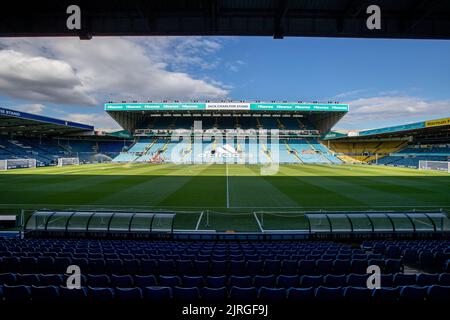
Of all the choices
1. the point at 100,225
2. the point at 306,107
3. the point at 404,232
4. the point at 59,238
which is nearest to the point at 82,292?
the point at 100,225

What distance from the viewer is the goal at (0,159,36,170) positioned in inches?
1855

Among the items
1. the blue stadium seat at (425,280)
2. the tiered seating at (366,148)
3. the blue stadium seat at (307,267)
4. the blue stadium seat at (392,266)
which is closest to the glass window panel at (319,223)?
the blue stadium seat at (392,266)

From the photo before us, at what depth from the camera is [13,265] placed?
20.6ft

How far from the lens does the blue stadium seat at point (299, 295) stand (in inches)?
164

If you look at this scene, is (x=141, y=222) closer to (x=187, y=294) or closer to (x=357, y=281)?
(x=187, y=294)

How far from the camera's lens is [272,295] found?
4242mm

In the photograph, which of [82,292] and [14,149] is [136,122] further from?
[82,292]

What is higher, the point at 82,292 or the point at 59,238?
the point at 82,292

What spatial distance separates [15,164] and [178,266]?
60432 mm

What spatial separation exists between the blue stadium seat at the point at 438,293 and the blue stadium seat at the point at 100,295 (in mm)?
5329

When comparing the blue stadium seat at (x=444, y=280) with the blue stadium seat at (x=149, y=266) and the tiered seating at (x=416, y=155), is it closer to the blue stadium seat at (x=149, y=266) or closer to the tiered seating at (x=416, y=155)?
the blue stadium seat at (x=149, y=266)

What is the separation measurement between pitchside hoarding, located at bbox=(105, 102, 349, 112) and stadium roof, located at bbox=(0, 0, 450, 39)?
5735cm

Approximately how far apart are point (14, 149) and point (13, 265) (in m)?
69.1

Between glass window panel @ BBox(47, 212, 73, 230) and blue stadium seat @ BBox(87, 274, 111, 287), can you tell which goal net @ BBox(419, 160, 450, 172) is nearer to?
glass window panel @ BBox(47, 212, 73, 230)
